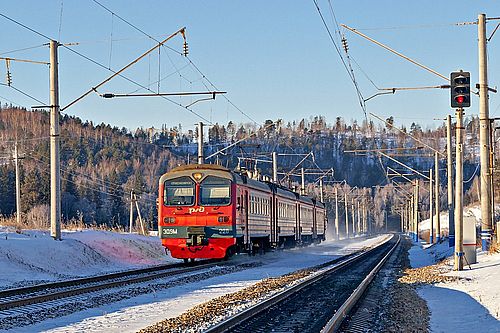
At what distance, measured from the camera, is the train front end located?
87.1 feet

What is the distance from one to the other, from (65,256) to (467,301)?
13.9 meters

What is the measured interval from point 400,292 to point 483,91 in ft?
34.2

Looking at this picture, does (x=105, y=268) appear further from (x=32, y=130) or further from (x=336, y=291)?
(x=32, y=130)

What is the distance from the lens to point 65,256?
24.5 m

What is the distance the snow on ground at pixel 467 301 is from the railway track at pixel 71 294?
6.44 metres

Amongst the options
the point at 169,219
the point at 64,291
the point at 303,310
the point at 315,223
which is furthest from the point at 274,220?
the point at 303,310

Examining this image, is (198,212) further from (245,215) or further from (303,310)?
(303,310)

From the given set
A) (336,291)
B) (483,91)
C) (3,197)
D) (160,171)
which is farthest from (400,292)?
(160,171)

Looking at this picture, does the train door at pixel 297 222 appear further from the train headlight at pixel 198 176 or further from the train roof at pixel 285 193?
the train headlight at pixel 198 176

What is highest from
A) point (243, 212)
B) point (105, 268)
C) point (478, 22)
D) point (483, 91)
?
point (478, 22)

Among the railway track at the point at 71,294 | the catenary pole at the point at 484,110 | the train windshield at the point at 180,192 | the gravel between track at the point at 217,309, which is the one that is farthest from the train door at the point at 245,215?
the catenary pole at the point at 484,110

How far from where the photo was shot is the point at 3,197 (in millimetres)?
100375

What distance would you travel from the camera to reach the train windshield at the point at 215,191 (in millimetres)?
26922

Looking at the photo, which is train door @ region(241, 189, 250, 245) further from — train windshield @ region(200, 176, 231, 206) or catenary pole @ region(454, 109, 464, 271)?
catenary pole @ region(454, 109, 464, 271)
